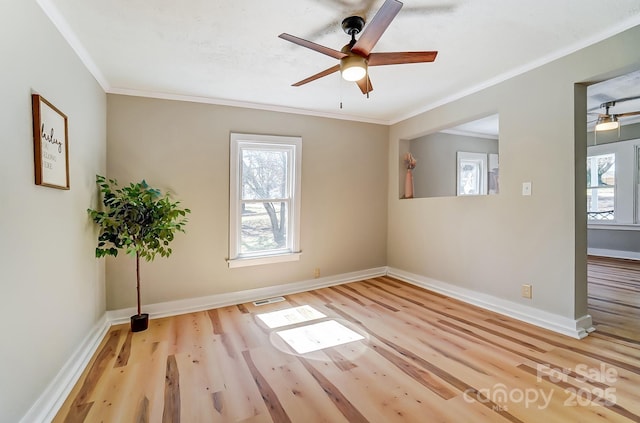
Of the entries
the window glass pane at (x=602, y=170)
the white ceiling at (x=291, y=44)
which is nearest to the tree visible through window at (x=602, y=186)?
the window glass pane at (x=602, y=170)

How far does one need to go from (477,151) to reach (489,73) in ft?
9.73

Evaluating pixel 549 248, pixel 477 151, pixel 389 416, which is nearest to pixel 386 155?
pixel 477 151

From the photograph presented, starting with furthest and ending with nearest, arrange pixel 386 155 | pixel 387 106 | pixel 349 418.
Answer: pixel 386 155, pixel 387 106, pixel 349 418

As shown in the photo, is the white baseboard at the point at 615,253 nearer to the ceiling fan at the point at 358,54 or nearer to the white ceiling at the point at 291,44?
the white ceiling at the point at 291,44

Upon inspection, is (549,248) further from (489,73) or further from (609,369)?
(489,73)

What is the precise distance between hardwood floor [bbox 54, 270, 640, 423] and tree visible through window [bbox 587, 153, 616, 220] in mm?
3988

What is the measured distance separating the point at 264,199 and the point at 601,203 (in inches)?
262

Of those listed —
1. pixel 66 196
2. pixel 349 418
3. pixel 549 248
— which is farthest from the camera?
pixel 549 248

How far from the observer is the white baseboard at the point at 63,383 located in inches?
60.6

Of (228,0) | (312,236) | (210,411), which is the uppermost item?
(228,0)

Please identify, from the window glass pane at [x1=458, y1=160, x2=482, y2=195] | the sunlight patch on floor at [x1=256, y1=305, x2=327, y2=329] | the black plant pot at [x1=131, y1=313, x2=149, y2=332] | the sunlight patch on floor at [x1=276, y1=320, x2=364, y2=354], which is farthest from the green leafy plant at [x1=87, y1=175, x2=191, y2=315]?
the window glass pane at [x1=458, y1=160, x2=482, y2=195]

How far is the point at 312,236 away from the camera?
4.02 metres

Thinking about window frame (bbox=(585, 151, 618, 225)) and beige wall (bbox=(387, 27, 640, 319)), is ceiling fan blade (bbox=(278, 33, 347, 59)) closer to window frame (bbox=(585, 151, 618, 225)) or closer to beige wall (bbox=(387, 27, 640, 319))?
beige wall (bbox=(387, 27, 640, 319))

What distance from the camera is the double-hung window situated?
352cm
